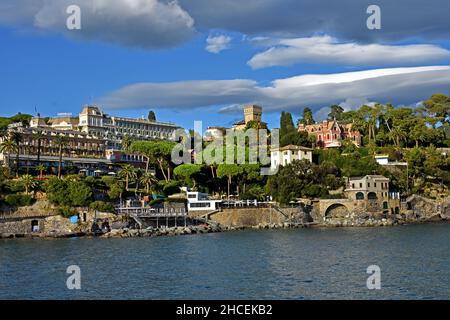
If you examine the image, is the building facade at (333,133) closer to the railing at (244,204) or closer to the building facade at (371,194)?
the building facade at (371,194)

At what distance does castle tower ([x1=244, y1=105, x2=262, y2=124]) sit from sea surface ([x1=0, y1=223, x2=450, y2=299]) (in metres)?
75.4

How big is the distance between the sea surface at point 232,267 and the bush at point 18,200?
7604 millimetres

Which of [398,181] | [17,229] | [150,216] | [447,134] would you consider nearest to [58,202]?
[17,229]

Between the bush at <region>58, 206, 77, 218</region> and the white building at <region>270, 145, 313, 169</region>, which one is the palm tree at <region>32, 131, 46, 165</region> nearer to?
the bush at <region>58, 206, 77, 218</region>

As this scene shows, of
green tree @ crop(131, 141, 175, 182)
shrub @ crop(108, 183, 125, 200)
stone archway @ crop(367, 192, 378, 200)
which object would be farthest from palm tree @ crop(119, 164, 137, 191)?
stone archway @ crop(367, 192, 378, 200)

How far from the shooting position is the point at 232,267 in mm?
39406

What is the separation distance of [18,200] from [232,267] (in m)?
36.9

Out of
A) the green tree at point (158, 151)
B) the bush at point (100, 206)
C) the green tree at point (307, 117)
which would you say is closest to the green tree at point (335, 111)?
the green tree at point (307, 117)

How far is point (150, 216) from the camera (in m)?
70.8

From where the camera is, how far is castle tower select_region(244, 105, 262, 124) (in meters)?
135

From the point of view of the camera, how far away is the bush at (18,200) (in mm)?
68125

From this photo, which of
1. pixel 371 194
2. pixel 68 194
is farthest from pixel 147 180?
pixel 371 194

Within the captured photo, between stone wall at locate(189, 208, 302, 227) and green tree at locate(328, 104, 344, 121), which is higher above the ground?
green tree at locate(328, 104, 344, 121)
